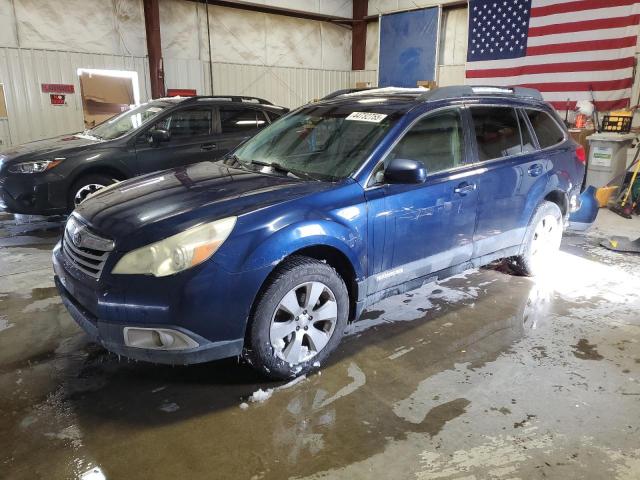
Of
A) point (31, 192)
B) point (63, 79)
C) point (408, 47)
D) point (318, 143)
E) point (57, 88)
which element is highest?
point (408, 47)

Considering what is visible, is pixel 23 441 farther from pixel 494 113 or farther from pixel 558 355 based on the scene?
pixel 494 113

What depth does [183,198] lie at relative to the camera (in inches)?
104

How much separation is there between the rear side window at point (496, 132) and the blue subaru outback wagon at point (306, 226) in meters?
0.01

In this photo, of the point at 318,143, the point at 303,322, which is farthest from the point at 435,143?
the point at 303,322

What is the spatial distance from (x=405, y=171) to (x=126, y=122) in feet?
16.0

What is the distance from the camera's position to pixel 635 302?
392 cm

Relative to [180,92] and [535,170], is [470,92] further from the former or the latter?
[180,92]

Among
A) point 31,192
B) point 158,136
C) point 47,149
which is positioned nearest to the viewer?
point 31,192

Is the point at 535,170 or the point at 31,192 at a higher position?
the point at 535,170

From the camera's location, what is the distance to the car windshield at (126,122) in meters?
6.16

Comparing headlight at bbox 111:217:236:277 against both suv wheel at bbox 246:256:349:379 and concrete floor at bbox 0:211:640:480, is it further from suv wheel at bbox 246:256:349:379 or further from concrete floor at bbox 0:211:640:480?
concrete floor at bbox 0:211:640:480

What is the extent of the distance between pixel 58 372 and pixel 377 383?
6.13 ft

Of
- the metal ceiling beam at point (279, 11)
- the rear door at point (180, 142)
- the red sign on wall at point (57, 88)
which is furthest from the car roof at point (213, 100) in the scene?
the metal ceiling beam at point (279, 11)

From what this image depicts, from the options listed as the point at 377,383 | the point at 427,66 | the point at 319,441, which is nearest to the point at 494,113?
the point at 377,383
